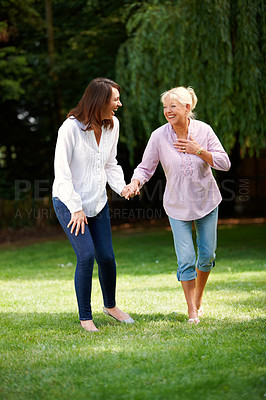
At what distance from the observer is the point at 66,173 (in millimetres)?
3980

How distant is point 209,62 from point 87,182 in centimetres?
567

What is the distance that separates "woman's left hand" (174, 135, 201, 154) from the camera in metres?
4.22

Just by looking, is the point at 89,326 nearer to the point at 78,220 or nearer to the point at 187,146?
the point at 78,220

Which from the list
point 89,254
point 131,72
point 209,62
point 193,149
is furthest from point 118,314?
point 131,72

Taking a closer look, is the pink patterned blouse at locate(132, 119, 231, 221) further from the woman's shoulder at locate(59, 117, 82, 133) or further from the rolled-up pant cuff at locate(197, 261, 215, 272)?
the woman's shoulder at locate(59, 117, 82, 133)

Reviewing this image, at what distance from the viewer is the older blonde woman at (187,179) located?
4.30 meters

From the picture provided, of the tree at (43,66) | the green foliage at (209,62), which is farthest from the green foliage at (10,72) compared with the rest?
the green foliage at (209,62)

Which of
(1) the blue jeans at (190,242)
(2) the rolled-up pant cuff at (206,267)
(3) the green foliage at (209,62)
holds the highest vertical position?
(3) the green foliage at (209,62)

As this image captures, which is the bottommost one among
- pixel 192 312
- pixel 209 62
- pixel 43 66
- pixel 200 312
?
pixel 200 312

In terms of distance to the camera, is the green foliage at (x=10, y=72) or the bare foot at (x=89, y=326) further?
the green foliage at (x=10, y=72)

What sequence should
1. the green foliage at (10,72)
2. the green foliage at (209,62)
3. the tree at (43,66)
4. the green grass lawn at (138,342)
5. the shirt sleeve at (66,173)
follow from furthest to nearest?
the tree at (43,66) → the green foliage at (10,72) → the green foliage at (209,62) → the shirt sleeve at (66,173) → the green grass lawn at (138,342)

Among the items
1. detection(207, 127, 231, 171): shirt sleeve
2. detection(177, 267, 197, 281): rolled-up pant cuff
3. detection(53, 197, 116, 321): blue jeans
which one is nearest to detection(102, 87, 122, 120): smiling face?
detection(53, 197, 116, 321): blue jeans

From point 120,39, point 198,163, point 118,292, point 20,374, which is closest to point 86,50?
point 120,39

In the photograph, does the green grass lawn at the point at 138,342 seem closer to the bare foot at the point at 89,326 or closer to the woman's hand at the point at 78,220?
the bare foot at the point at 89,326
